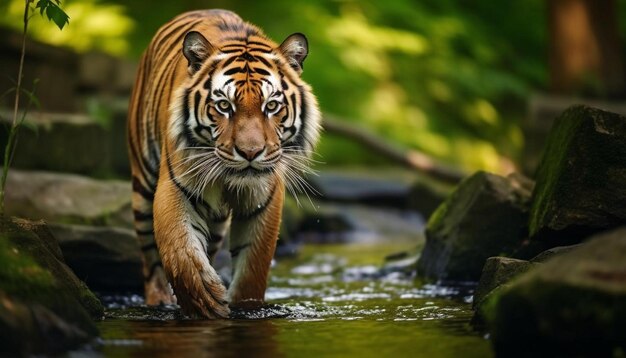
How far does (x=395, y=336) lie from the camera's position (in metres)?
4.99

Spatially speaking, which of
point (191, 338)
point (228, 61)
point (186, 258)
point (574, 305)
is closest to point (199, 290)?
point (186, 258)

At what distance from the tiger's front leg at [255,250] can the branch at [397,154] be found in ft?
25.3

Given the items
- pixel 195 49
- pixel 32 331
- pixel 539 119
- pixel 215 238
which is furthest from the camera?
pixel 539 119

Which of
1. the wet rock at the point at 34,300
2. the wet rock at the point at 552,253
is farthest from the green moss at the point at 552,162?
the wet rock at the point at 34,300

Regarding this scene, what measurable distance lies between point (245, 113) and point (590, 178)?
1.80 meters

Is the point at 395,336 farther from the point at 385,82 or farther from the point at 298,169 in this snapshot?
the point at 385,82

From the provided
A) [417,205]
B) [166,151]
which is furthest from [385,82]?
[166,151]

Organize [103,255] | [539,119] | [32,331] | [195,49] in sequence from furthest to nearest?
[539,119], [103,255], [195,49], [32,331]

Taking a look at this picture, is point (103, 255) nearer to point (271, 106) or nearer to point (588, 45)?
point (271, 106)

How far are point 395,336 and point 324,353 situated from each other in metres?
0.57

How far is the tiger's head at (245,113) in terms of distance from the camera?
5.71m

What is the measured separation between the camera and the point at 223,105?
5.85 meters

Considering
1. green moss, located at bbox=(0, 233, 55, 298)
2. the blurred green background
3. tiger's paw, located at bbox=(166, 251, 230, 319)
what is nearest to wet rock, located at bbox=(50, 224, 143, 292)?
tiger's paw, located at bbox=(166, 251, 230, 319)

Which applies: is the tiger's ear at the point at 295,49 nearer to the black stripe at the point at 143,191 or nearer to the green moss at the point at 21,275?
the black stripe at the point at 143,191
